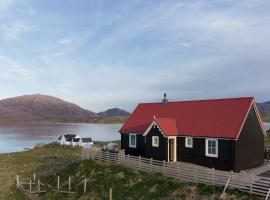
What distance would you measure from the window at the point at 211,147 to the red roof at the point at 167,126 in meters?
4.08

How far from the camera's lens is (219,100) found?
34688 millimetres

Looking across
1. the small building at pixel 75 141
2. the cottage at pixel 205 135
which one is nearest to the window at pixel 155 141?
the cottage at pixel 205 135

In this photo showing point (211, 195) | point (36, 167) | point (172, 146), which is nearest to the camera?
point (211, 195)

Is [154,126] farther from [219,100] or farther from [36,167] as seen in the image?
[36,167]

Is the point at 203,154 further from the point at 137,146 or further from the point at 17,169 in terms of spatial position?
the point at 17,169

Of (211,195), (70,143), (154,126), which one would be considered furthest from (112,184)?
(70,143)

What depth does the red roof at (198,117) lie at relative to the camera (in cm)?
3070

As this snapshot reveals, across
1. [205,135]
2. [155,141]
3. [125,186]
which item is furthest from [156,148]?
[125,186]

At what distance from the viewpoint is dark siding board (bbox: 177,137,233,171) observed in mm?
29586

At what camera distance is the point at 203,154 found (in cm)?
3177

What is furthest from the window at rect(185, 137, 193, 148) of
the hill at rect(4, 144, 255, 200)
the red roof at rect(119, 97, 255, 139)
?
the hill at rect(4, 144, 255, 200)

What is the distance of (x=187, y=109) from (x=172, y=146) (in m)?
5.22

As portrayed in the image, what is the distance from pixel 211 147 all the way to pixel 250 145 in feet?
13.4

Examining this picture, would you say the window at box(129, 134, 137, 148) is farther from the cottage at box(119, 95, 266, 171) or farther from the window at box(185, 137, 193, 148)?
the window at box(185, 137, 193, 148)
